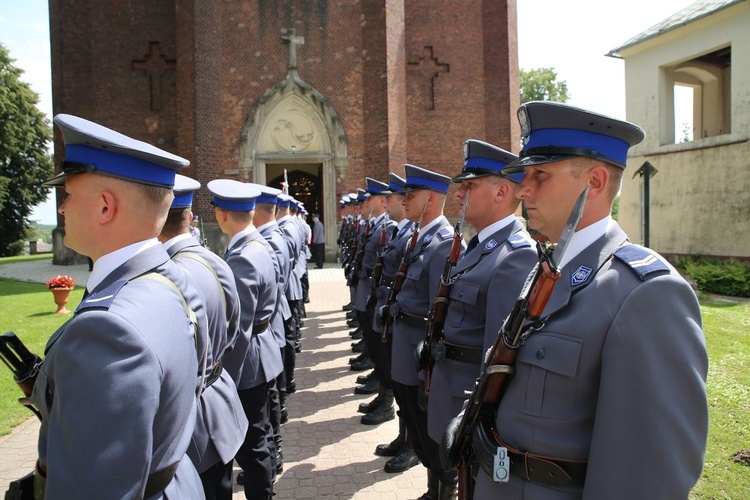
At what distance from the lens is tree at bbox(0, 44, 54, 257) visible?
34656 millimetres

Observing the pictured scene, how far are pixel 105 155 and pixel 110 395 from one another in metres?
0.75

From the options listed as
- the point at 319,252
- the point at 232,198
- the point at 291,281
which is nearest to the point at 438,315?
the point at 232,198

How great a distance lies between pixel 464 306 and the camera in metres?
2.96

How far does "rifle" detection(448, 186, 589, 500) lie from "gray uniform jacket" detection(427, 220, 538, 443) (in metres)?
0.90

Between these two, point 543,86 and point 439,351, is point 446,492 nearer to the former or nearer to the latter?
point 439,351

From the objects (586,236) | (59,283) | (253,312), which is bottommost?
(59,283)

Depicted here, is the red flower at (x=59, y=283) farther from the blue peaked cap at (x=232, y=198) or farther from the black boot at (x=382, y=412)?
the blue peaked cap at (x=232, y=198)

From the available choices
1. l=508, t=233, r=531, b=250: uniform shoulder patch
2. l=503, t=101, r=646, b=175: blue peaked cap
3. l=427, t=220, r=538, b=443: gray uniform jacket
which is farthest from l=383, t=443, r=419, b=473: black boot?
l=503, t=101, r=646, b=175: blue peaked cap

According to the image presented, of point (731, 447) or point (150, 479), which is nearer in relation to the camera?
point (150, 479)

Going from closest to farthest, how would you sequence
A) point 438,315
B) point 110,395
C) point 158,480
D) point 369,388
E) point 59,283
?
point 110,395 → point 158,480 → point 438,315 → point 369,388 → point 59,283

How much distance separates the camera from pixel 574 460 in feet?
5.25

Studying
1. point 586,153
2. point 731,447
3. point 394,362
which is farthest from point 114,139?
point 731,447

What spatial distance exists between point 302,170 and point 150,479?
21.1 m

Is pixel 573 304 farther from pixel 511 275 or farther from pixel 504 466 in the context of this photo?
pixel 511 275
